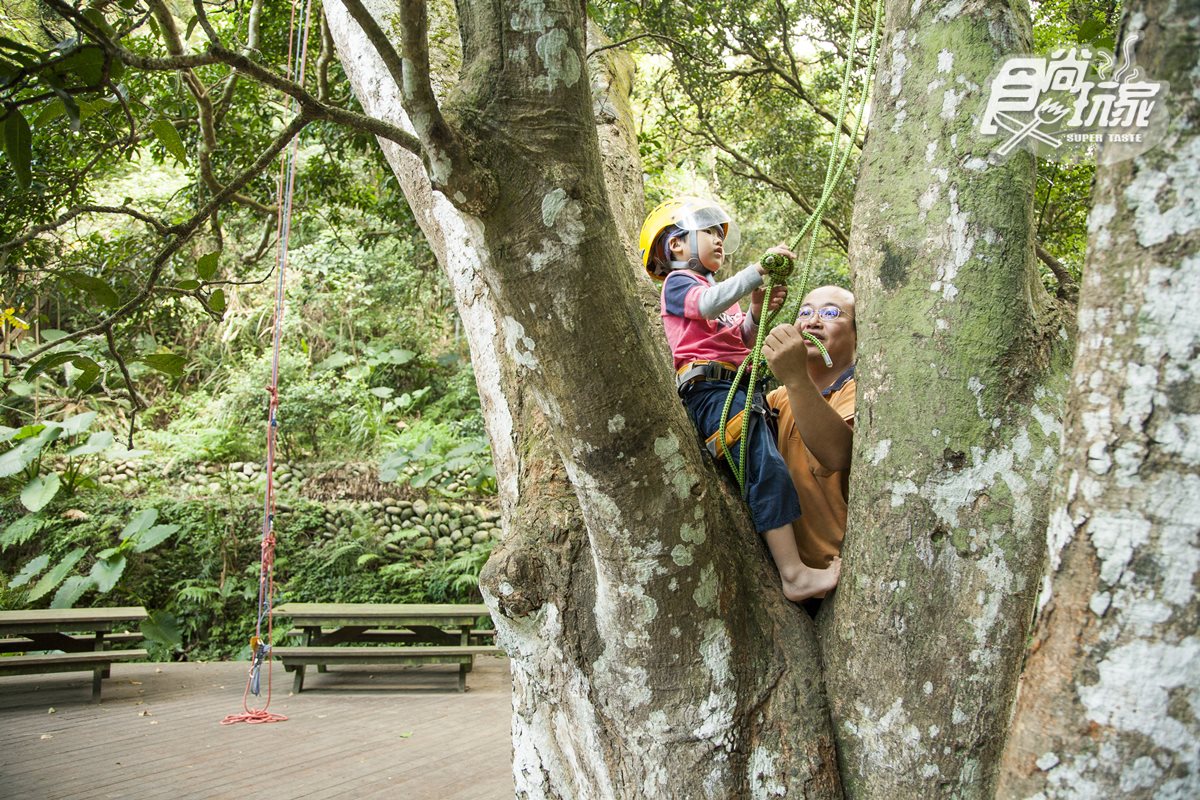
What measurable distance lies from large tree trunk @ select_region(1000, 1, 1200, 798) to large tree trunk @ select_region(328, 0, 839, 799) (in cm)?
63

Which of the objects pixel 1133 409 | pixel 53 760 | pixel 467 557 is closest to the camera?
pixel 1133 409

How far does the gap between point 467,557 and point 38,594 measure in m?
3.93

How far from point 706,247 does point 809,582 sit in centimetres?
102

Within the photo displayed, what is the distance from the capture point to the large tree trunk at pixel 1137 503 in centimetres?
104

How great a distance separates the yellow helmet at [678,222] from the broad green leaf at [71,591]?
7630 mm

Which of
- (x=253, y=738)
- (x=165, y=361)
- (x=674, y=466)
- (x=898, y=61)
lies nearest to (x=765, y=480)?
(x=674, y=466)

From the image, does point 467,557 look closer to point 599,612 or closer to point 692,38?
point 692,38

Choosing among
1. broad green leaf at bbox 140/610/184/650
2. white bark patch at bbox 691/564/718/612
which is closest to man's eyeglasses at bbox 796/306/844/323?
white bark patch at bbox 691/564/718/612

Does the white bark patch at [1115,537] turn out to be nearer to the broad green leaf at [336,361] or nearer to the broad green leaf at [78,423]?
the broad green leaf at [78,423]

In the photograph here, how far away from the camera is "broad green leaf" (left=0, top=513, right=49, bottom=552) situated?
8633mm

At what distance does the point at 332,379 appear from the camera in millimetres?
11242

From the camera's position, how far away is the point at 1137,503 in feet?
3.52

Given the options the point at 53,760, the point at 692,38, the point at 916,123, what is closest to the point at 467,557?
the point at 53,760

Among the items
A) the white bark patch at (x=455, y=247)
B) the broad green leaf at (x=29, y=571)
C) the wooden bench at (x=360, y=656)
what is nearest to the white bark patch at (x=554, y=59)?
the white bark patch at (x=455, y=247)
